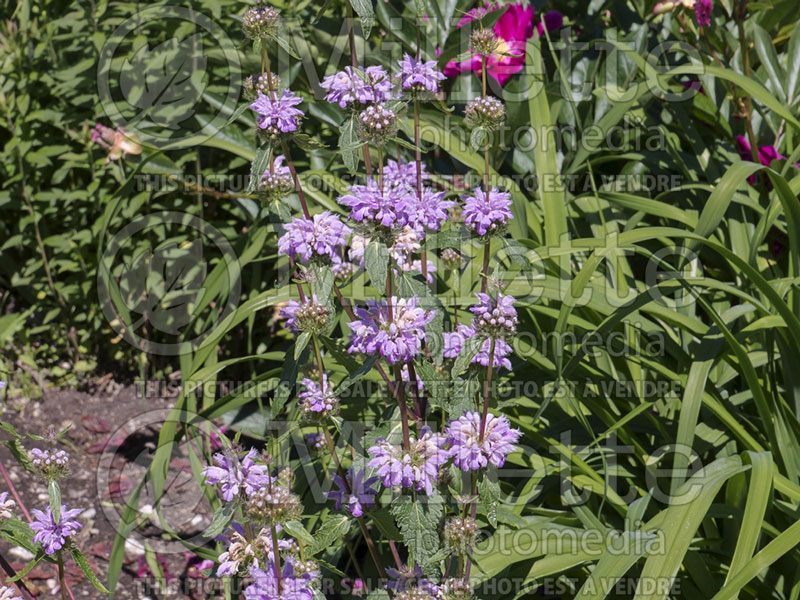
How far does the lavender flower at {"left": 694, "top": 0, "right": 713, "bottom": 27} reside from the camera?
2.39 metres

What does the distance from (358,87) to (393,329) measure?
0.39 metres

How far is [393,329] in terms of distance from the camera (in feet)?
A: 4.37

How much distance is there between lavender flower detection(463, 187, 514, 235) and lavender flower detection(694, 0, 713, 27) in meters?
1.33

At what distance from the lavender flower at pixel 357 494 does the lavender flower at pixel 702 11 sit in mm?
1648

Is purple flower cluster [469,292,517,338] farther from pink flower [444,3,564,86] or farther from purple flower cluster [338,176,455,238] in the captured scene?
pink flower [444,3,564,86]

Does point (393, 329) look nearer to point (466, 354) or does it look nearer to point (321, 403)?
point (466, 354)

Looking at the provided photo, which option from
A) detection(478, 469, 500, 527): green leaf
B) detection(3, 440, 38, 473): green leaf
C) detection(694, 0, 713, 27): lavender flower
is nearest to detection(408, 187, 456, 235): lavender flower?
detection(478, 469, 500, 527): green leaf

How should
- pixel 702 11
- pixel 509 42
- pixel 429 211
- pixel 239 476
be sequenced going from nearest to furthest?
pixel 239 476, pixel 429 211, pixel 702 11, pixel 509 42

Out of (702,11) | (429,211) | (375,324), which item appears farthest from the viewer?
(702,11)

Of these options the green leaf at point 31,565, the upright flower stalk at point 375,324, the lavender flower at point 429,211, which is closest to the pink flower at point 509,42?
the upright flower stalk at point 375,324

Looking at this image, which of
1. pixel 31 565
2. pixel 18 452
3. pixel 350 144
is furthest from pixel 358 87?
pixel 31 565

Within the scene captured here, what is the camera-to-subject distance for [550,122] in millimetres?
2492

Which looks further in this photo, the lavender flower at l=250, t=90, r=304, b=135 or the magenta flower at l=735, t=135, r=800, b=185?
the magenta flower at l=735, t=135, r=800, b=185

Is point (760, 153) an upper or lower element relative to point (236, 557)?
upper
